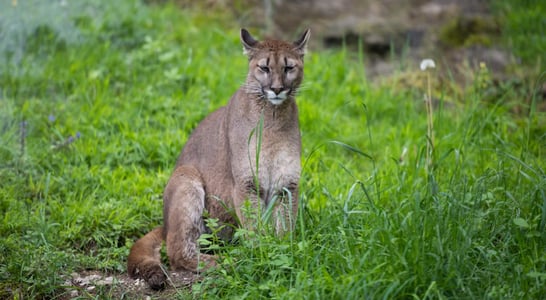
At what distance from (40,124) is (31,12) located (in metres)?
2.14

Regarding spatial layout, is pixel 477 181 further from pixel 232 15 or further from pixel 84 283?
pixel 232 15

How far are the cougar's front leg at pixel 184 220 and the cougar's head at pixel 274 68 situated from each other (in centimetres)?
91

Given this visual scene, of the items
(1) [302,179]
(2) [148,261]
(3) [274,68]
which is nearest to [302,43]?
(3) [274,68]

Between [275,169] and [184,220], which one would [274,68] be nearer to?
[275,169]

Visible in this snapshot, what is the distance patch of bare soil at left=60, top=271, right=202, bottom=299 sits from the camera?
5.16 meters

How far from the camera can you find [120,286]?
5355 mm

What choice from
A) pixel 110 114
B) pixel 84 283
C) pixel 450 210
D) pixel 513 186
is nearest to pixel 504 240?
pixel 450 210

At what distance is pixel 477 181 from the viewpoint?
538cm

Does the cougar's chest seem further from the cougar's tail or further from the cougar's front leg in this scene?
the cougar's tail

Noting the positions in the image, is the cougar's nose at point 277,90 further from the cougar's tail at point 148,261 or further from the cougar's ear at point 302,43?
the cougar's tail at point 148,261

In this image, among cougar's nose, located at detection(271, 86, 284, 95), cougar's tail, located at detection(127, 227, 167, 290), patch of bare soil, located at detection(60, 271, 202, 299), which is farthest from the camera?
cougar's nose, located at detection(271, 86, 284, 95)

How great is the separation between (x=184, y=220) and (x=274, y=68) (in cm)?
137

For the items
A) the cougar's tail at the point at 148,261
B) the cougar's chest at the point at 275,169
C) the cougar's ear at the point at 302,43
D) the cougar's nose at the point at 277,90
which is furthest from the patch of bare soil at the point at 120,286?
the cougar's ear at the point at 302,43

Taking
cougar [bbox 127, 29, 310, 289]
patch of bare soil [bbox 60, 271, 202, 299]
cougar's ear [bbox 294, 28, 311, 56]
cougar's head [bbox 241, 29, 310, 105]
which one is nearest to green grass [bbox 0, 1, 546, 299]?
patch of bare soil [bbox 60, 271, 202, 299]
